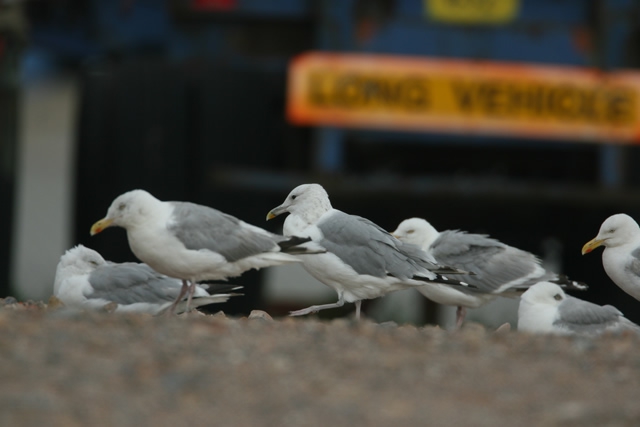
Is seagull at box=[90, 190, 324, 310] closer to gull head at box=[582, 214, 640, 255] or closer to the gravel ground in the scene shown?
the gravel ground

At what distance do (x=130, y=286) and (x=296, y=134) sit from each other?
4518 mm

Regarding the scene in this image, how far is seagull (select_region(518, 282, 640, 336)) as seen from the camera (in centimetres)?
615

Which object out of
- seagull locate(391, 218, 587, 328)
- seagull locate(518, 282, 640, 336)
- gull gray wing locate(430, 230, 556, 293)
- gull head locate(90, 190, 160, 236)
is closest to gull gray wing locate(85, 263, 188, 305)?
gull head locate(90, 190, 160, 236)

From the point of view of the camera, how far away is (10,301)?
677 centimetres

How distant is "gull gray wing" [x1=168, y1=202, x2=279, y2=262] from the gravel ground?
73 centimetres

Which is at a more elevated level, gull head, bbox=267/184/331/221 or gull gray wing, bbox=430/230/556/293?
gull head, bbox=267/184/331/221

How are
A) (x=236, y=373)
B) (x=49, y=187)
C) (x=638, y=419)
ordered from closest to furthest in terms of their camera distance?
1. (x=638, y=419)
2. (x=236, y=373)
3. (x=49, y=187)

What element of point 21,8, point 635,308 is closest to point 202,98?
point 21,8

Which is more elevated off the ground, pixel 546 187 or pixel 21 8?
pixel 21 8

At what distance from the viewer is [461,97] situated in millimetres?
10461

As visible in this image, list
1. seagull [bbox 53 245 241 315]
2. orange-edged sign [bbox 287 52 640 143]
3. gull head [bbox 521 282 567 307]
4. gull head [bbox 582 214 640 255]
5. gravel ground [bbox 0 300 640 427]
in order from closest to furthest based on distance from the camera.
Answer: gravel ground [bbox 0 300 640 427] < gull head [bbox 521 282 567 307] < seagull [bbox 53 245 241 315] < gull head [bbox 582 214 640 255] < orange-edged sign [bbox 287 52 640 143]

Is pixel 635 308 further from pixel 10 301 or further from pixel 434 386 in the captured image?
pixel 434 386

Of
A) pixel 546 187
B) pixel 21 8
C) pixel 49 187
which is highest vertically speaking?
pixel 21 8

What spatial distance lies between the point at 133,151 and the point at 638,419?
6932 millimetres
